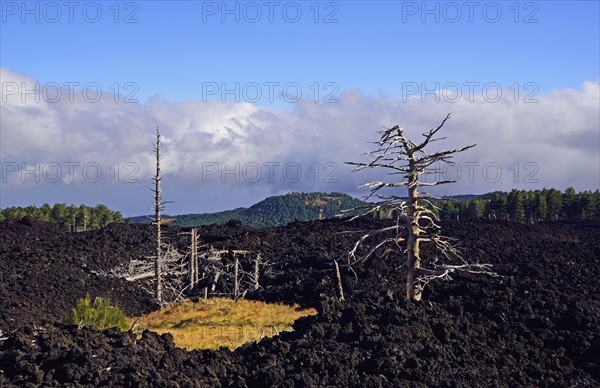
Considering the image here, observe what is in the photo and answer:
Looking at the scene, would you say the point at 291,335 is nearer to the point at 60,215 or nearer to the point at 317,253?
the point at 317,253

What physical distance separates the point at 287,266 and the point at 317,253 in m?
2.76

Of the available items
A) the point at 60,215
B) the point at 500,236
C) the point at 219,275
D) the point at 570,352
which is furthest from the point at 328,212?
the point at 570,352

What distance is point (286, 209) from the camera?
155 m

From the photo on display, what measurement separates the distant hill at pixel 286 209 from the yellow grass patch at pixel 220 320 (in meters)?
111

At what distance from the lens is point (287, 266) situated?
138ft

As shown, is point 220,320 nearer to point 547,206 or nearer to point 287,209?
point 547,206

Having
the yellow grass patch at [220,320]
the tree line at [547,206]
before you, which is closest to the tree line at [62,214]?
the tree line at [547,206]

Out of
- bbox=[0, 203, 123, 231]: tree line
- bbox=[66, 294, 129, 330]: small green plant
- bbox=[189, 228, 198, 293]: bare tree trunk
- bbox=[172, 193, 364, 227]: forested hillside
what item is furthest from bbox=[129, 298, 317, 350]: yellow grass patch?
bbox=[172, 193, 364, 227]: forested hillside

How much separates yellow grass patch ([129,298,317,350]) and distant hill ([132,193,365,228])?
110910mm

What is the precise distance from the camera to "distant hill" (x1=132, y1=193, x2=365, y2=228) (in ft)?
491

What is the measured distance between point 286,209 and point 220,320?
12539 centimetres

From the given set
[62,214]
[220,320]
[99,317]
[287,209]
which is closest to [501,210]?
[62,214]

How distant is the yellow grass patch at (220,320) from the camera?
2398cm

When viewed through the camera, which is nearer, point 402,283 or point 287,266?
point 402,283
